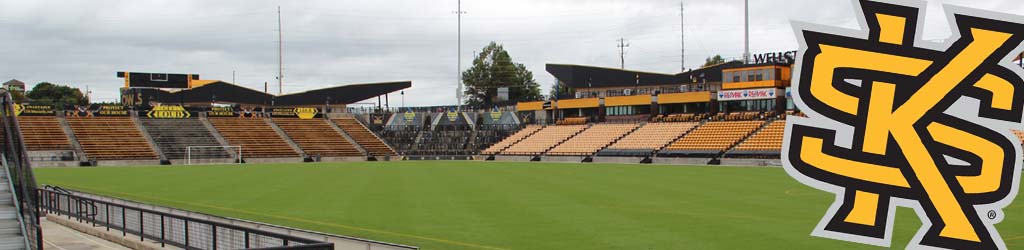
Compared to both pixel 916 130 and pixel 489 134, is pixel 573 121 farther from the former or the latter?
pixel 916 130

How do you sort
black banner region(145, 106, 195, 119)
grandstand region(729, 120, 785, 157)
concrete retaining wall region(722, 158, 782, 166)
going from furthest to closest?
black banner region(145, 106, 195, 119)
grandstand region(729, 120, 785, 157)
concrete retaining wall region(722, 158, 782, 166)

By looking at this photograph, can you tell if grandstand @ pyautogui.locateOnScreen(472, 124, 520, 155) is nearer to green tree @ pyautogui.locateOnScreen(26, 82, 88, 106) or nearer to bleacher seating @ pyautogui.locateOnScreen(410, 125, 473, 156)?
bleacher seating @ pyautogui.locateOnScreen(410, 125, 473, 156)

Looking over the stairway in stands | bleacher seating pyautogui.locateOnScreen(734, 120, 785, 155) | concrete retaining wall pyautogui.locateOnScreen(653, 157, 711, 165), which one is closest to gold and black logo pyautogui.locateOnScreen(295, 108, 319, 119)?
concrete retaining wall pyautogui.locateOnScreen(653, 157, 711, 165)

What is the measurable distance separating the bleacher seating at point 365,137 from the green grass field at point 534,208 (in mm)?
40409

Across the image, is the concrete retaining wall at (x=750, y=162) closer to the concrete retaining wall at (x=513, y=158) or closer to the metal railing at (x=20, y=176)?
the concrete retaining wall at (x=513, y=158)

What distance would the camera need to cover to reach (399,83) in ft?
348

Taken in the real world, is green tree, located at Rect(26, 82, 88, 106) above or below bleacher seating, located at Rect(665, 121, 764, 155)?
above

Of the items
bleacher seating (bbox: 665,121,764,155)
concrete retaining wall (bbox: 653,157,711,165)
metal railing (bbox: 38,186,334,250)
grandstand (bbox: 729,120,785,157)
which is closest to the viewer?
metal railing (bbox: 38,186,334,250)

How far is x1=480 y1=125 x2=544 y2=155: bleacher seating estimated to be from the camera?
83.2m

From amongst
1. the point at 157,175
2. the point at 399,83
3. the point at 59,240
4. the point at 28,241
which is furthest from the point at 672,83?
the point at 28,241

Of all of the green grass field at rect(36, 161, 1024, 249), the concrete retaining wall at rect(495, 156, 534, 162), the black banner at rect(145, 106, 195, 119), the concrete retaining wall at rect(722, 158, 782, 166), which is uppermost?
the black banner at rect(145, 106, 195, 119)

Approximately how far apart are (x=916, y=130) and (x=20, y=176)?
12.2 meters

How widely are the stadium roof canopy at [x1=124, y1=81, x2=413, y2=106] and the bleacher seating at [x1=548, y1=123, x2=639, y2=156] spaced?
32.6 m

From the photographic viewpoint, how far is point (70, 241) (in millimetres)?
18953
